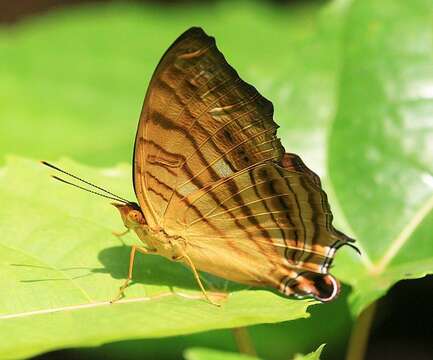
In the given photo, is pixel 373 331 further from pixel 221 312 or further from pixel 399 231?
pixel 221 312

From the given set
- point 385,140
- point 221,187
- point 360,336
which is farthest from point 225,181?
point 385,140

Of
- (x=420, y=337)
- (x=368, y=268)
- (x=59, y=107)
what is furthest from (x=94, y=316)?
(x=59, y=107)

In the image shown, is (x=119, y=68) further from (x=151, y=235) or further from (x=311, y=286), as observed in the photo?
(x=311, y=286)

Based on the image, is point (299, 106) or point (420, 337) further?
point (420, 337)

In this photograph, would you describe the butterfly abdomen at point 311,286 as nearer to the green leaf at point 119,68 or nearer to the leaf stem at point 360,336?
the leaf stem at point 360,336

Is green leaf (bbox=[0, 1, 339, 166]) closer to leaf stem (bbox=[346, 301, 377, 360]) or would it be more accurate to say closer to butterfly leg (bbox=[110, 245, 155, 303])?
leaf stem (bbox=[346, 301, 377, 360])
